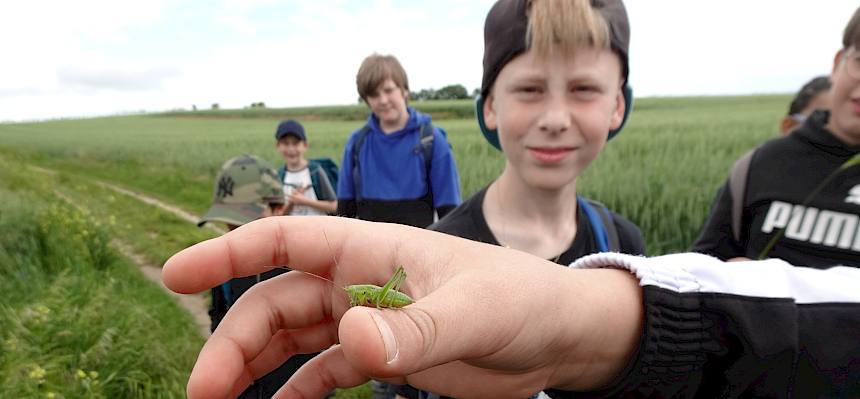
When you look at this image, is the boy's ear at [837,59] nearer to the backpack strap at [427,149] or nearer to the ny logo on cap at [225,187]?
the backpack strap at [427,149]

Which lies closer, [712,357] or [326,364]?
[712,357]

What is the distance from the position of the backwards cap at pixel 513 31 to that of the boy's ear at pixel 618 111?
0.12 m

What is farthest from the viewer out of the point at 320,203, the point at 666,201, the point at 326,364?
the point at 666,201

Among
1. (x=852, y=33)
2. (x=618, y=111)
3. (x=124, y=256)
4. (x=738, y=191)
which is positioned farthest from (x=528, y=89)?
(x=124, y=256)

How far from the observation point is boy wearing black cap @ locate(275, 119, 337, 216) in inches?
173

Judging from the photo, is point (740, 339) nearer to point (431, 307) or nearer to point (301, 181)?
point (431, 307)

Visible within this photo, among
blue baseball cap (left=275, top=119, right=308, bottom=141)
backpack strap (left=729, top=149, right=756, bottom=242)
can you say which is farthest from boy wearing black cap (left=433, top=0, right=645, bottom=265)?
blue baseball cap (left=275, top=119, right=308, bottom=141)

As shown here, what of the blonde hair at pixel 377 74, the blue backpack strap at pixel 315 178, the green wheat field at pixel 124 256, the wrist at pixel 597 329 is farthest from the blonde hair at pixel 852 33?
the blue backpack strap at pixel 315 178

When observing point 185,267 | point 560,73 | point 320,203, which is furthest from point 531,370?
point 320,203

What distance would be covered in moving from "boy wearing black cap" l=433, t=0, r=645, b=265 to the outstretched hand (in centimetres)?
72

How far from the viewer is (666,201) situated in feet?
17.2

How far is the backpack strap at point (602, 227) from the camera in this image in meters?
1.83

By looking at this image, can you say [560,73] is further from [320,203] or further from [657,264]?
[320,203]

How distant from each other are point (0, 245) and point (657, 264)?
20.1 feet
